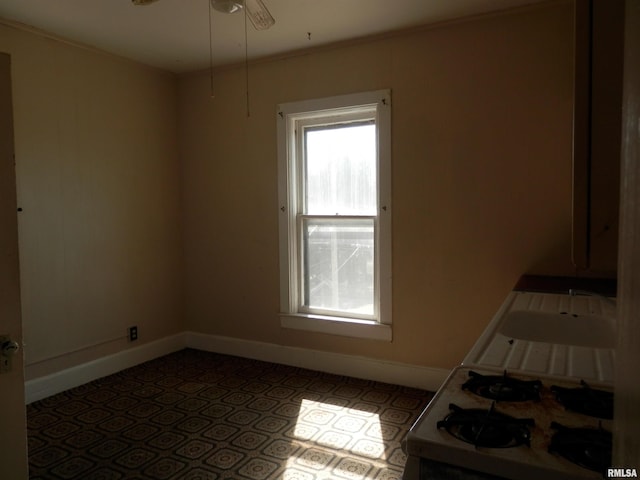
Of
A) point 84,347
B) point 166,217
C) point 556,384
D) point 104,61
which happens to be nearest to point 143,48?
point 104,61

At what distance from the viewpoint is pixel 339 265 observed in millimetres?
3641

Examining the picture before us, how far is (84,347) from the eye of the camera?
11.4ft

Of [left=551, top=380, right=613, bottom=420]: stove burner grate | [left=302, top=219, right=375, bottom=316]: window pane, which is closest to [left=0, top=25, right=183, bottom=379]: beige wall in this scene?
[left=302, top=219, right=375, bottom=316]: window pane

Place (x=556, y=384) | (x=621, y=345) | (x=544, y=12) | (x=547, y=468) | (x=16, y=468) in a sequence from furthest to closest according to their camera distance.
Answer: (x=544, y=12) < (x=16, y=468) < (x=556, y=384) < (x=547, y=468) < (x=621, y=345)

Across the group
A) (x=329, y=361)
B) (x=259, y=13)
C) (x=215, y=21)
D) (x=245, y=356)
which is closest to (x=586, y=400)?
(x=259, y=13)

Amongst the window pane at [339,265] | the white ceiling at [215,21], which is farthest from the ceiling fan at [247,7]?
the window pane at [339,265]

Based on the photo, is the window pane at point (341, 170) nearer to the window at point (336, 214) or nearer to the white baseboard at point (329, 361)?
the window at point (336, 214)

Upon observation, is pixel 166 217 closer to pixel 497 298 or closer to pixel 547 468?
pixel 497 298

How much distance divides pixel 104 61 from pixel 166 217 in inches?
55.7

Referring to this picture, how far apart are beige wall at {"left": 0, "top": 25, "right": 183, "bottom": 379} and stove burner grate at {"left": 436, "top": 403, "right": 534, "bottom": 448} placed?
123 inches

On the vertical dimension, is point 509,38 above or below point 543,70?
above

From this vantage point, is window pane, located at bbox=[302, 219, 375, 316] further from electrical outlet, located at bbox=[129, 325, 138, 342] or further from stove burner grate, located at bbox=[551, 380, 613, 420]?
stove burner grate, located at bbox=[551, 380, 613, 420]

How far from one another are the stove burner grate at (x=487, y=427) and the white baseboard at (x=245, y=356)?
2.30 meters

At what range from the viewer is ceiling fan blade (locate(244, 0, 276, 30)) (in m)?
2.11
